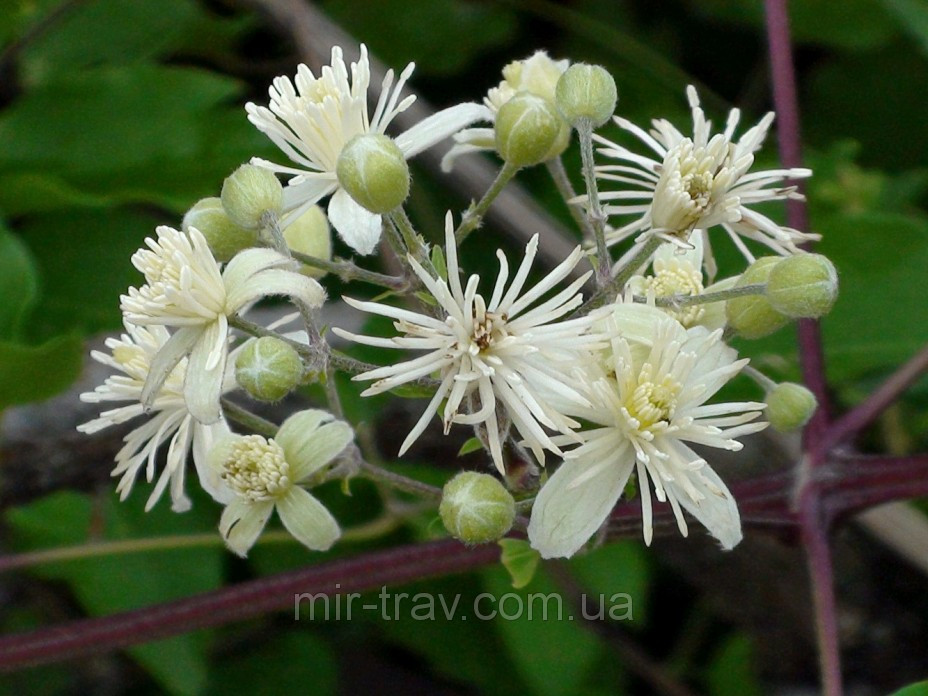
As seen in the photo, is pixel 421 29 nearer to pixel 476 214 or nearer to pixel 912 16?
pixel 912 16

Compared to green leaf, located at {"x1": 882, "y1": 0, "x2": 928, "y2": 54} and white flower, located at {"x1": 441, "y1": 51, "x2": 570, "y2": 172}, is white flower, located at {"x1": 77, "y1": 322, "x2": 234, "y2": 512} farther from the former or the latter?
green leaf, located at {"x1": 882, "y1": 0, "x2": 928, "y2": 54}

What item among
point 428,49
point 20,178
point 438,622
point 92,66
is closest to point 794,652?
point 438,622

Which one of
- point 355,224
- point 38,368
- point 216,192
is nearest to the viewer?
point 355,224

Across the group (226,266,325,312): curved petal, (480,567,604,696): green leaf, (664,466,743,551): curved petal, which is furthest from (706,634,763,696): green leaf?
(226,266,325,312): curved petal

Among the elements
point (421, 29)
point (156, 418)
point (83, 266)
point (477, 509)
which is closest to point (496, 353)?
point (477, 509)

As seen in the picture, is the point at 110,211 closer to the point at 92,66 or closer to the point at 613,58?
the point at 92,66

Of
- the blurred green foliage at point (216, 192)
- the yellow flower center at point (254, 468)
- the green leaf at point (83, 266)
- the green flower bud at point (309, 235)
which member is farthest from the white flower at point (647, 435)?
the green leaf at point (83, 266)
